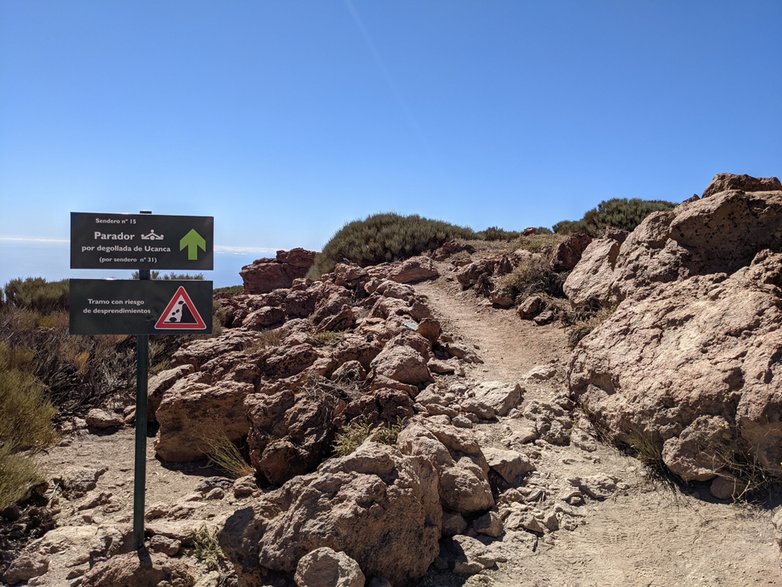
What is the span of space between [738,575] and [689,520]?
66cm

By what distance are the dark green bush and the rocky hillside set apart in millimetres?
8681

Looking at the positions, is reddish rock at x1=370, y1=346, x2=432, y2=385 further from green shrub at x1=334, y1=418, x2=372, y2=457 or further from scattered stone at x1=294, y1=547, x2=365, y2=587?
scattered stone at x1=294, y1=547, x2=365, y2=587

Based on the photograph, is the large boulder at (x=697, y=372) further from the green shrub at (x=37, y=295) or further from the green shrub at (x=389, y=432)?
the green shrub at (x=37, y=295)

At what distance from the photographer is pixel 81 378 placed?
27.4 ft

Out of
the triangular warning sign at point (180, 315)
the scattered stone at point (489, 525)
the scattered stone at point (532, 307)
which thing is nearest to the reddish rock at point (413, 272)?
the scattered stone at point (532, 307)

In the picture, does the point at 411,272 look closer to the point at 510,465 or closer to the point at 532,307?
the point at 532,307

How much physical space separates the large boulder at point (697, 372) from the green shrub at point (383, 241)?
11683 millimetres

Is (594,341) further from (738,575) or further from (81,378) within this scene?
(81,378)

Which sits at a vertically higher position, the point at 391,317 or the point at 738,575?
the point at 391,317

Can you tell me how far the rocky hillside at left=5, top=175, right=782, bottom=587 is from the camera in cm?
371

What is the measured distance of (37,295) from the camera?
1254 centimetres

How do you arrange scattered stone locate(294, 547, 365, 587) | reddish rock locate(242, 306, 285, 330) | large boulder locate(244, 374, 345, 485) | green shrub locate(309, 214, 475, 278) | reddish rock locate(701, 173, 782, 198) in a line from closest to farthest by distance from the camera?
scattered stone locate(294, 547, 365, 587) → large boulder locate(244, 374, 345, 485) → reddish rock locate(701, 173, 782, 198) → reddish rock locate(242, 306, 285, 330) → green shrub locate(309, 214, 475, 278)

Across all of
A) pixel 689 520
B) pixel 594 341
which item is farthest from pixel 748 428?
pixel 594 341

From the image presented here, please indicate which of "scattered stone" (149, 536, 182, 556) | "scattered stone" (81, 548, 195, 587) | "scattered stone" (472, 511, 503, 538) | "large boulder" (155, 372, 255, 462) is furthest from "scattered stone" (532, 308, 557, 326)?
"scattered stone" (81, 548, 195, 587)
